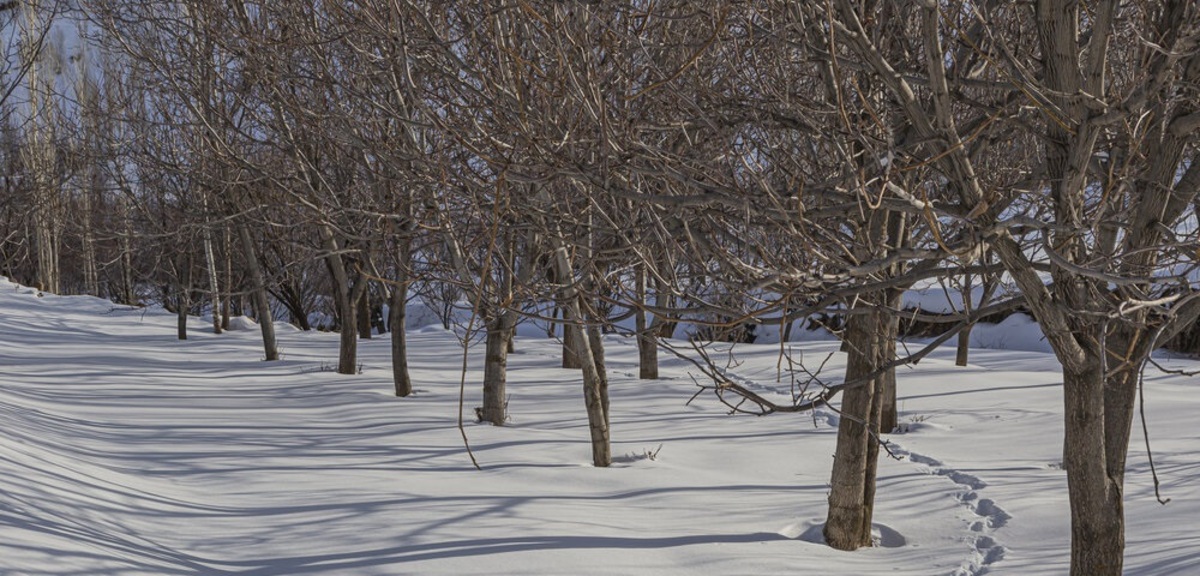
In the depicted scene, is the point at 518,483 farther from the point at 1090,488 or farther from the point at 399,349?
the point at 399,349

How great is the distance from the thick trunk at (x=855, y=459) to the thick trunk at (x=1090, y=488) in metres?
1.64

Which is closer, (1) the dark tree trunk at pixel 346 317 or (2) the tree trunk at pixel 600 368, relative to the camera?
(2) the tree trunk at pixel 600 368

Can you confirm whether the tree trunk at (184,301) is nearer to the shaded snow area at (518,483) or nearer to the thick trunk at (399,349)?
the thick trunk at (399,349)

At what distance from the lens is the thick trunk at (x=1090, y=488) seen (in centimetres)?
395

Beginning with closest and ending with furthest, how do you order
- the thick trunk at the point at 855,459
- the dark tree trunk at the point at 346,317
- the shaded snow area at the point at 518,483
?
the shaded snow area at the point at 518,483, the thick trunk at the point at 855,459, the dark tree trunk at the point at 346,317

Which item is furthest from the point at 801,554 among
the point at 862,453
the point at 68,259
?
the point at 68,259

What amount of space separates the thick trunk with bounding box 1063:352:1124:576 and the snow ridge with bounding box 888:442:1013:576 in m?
1.60

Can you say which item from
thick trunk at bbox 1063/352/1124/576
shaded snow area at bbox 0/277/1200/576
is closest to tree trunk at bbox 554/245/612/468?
shaded snow area at bbox 0/277/1200/576

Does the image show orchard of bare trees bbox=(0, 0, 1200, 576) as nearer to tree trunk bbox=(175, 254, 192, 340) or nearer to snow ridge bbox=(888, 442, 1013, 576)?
snow ridge bbox=(888, 442, 1013, 576)

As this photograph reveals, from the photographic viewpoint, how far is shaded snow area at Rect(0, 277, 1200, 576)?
17.7ft

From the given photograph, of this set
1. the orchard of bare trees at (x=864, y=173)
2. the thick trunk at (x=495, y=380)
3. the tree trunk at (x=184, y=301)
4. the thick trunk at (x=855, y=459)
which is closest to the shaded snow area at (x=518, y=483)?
the thick trunk at (x=855, y=459)

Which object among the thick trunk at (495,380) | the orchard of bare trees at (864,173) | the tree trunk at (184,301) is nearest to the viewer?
the orchard of bare trees at (864,173)

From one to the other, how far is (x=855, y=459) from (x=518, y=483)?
260 cm

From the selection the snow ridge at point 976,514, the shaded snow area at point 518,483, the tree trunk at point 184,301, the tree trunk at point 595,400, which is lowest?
the snow ridge at point 976,514
